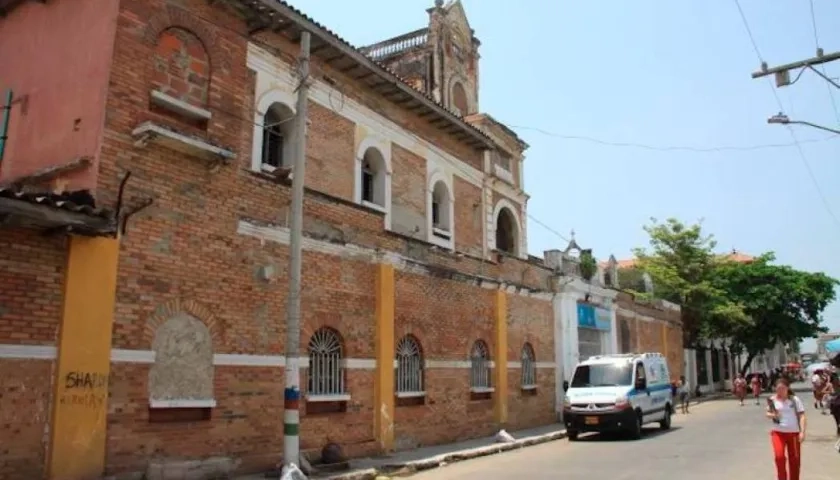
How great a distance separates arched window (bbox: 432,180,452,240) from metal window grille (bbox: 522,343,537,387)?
4635 millimetres

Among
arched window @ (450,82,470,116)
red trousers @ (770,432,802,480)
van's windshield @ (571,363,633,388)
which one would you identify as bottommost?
red trousers @ (770,432,802,480)

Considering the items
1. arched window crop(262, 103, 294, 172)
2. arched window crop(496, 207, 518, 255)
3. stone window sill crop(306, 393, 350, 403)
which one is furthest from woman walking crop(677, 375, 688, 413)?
arched window crop(262, 103, 294, 172)

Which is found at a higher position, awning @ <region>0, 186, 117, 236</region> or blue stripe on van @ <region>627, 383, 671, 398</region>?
awning @ <region>0, 186, 117, 236</region>

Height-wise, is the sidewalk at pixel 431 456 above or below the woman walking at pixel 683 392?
below

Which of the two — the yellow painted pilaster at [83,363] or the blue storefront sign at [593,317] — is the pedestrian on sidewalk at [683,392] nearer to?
the blue storefront sign at [593,317]

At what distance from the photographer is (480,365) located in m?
19.7

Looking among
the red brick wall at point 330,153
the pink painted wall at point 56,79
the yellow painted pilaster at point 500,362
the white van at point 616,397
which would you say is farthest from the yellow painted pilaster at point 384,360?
the pink painted wall at point 56,79

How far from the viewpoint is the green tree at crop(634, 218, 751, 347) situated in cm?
3947

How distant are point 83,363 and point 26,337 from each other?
2.64 feet

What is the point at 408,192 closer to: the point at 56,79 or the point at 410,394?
the point at 410,394

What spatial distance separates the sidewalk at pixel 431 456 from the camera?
40.6 feet

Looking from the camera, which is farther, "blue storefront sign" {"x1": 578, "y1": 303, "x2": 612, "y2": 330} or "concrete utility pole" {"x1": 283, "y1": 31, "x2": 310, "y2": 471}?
"blue storefront sign" {"x1": 578, "y1": 303, "x2": 612, "y2": 330}

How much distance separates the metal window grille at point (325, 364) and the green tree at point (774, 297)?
34.0 metres

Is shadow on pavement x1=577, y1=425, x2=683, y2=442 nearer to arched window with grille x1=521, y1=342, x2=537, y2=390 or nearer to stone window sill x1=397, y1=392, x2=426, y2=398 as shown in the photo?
arched window with grille x1=521, y1=342, x2=537, y2=390
